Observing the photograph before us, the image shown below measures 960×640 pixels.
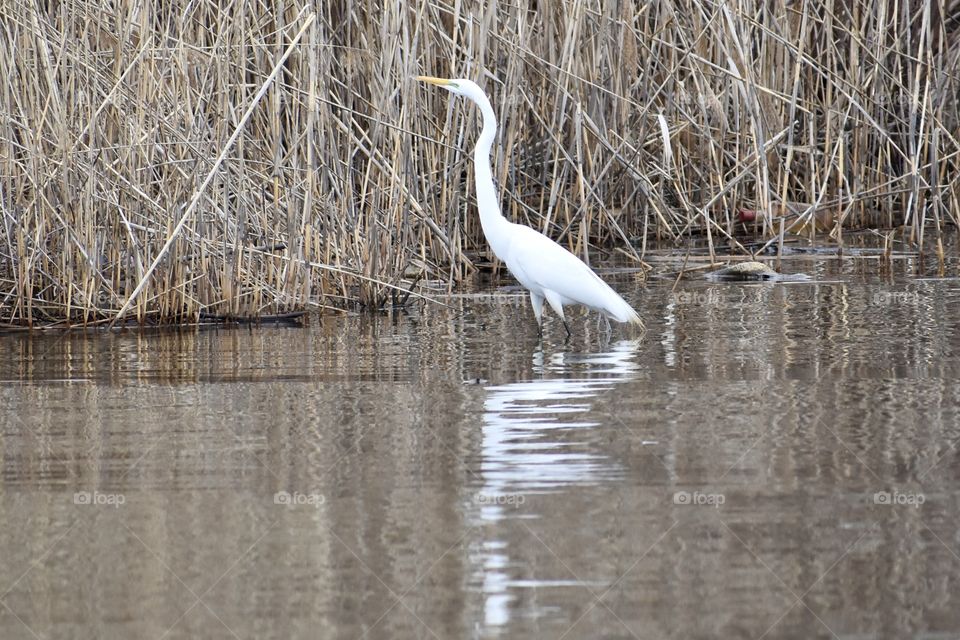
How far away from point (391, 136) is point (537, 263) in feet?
4.93

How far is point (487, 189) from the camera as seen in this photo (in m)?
7.12

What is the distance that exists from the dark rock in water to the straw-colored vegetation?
2.20ft

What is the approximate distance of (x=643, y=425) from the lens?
418 cm

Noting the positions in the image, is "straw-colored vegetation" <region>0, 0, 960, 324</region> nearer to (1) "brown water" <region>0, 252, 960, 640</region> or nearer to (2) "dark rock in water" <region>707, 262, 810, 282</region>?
(2) "dark rock in water" <region>707, 262, 810, 282</region>

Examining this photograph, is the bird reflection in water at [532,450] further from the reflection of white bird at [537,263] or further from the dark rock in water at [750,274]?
the dark rock in water at [750,274]

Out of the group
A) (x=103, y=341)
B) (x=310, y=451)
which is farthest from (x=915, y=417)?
(x=103, y=341)

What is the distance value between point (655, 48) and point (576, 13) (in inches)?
52.5

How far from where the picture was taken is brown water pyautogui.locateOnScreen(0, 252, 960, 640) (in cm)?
261

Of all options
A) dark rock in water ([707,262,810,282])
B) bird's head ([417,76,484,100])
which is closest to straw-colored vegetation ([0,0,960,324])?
bird's head ([417,76,484,100])

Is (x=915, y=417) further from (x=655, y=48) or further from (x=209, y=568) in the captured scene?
(x=655, y=48)

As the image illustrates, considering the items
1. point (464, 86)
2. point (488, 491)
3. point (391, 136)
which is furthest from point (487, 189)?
point (488, 491)

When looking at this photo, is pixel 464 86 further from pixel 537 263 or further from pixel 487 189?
pixel 537 263

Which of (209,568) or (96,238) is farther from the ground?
(96,238)

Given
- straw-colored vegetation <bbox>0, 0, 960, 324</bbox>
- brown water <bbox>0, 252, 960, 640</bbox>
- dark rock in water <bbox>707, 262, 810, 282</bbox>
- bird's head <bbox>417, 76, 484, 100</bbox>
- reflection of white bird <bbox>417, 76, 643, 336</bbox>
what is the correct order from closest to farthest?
brown water <bbox>0, 252, 960, 640</bbox>, reflection of white bird <bbox>417, 76, 643, 336</bbox>, straw-colored vegetation <bbox>0, 0, 960, 324</bbox>, bird's head <bbox>417, 76, 484, 100</bbox>, dark rock in water <bbox>707, 262, 810, 282</bbox>
